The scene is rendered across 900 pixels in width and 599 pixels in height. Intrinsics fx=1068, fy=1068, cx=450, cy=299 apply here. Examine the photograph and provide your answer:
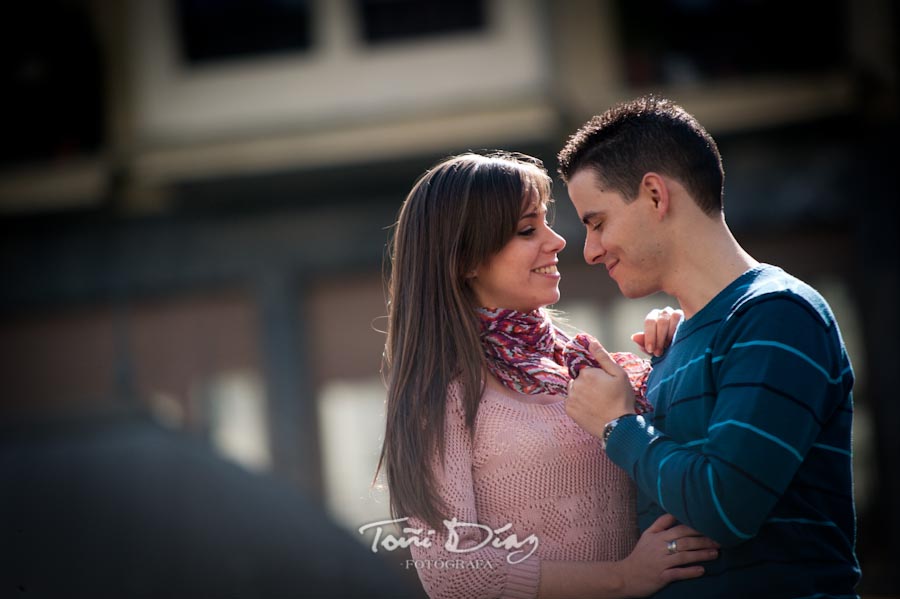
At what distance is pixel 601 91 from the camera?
8.72 m

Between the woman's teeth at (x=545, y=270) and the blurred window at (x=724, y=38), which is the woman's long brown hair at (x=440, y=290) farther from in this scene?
the blurred window at (x=724, y=38)

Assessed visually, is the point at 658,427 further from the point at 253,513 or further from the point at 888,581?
the point at 888,581

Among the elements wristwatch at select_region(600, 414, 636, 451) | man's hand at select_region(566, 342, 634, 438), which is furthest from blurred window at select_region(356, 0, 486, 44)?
wristwatch at select_region(600, 414, 636, 451)

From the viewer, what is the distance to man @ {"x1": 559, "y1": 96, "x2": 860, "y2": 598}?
2047mm

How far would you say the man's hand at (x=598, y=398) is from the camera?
2.33m

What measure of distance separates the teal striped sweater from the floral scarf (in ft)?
1.02

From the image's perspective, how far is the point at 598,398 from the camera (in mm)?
2348

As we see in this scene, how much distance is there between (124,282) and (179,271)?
47 cm

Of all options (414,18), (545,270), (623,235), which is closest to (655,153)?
(623,235)

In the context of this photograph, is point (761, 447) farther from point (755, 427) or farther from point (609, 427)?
point (609, 427)

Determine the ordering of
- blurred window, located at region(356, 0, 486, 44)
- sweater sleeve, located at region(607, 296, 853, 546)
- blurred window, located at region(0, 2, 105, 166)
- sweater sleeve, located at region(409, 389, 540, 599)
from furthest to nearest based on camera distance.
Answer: blurred window, located at region(0, 2, 105, 166) < blurred window, located at region(356, 0, 486, 44) < sweater sleeve, located at region(409, 389, 540, 599) < sweater sleeve, located at region(607, 296, 853, 546)

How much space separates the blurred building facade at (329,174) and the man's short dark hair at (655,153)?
558 centimetres

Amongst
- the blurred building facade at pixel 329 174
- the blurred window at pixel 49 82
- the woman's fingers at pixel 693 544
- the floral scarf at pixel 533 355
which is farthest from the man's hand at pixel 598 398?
the blurred window at pixel 49 82

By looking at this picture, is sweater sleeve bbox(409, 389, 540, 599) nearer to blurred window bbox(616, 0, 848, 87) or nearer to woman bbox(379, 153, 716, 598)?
woman bbox(379, 153, 716, 598)
